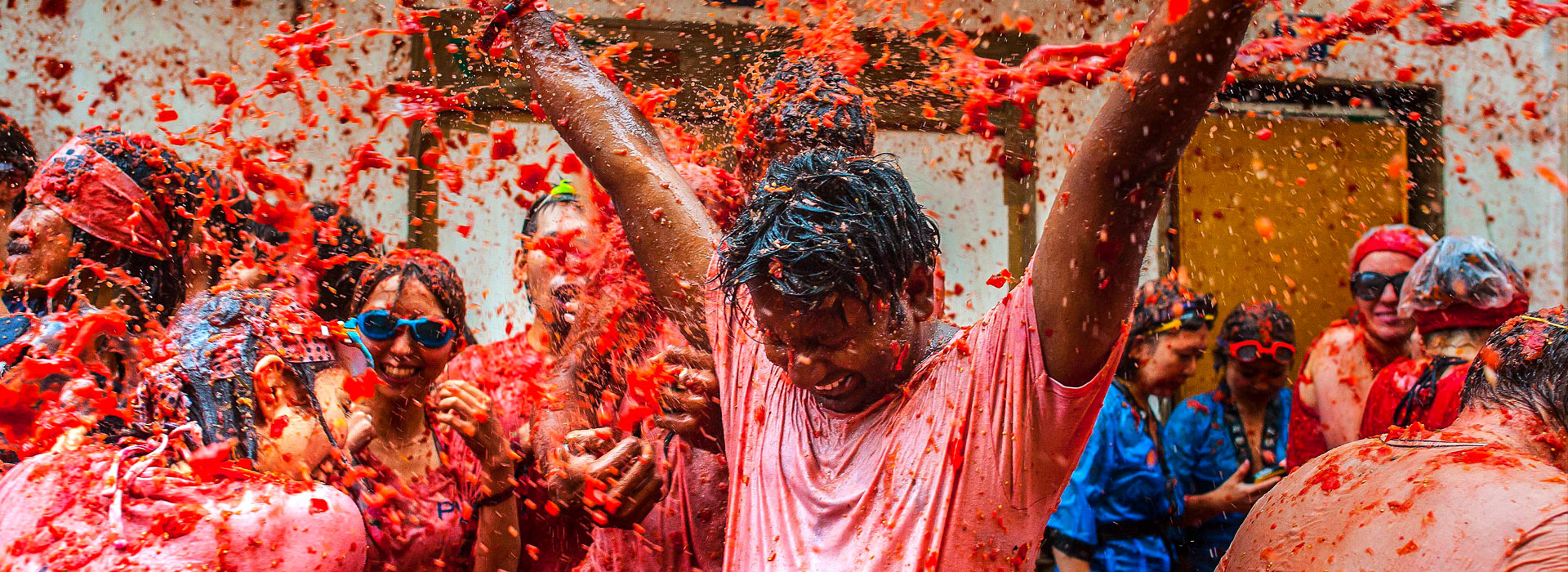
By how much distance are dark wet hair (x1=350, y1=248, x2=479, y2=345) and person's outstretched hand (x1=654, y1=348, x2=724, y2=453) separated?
3.78ft

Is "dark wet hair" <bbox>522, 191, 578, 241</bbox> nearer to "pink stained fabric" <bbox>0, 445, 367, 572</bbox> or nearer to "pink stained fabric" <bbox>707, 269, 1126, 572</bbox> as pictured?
"pink stained fabric" <bbox>0, 445, 367, 572</bbox>

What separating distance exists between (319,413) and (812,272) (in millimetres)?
1508

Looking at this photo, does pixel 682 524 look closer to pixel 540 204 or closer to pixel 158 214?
pixel 540 204

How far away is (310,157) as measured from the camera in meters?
5.80

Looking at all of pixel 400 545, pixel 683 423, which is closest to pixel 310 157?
pixel 400 545

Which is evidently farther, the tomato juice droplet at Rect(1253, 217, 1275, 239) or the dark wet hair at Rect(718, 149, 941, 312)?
the tomato juice droplet at Rect(1253, 217, 1275, 239)

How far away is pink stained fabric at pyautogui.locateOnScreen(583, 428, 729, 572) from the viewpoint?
2.99 metres

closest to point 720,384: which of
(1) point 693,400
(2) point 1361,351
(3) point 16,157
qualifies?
(1) point 693,400

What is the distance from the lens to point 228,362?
2.46 meters

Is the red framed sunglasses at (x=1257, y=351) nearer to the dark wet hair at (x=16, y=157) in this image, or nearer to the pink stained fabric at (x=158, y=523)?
the pink stained fabric at (x=158, y=523)

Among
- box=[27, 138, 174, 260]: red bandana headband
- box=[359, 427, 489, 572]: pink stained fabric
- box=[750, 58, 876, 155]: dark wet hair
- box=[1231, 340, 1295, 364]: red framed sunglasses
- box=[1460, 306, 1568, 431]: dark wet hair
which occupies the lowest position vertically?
box=[359, 427, 489, 572]: pink stained fabric

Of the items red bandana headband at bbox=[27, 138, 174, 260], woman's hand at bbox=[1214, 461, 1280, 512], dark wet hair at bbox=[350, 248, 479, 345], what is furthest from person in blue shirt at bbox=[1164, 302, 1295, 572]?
red bandana headband at bbox=[27, 138, 174, 260]

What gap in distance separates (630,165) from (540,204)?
1757 mm

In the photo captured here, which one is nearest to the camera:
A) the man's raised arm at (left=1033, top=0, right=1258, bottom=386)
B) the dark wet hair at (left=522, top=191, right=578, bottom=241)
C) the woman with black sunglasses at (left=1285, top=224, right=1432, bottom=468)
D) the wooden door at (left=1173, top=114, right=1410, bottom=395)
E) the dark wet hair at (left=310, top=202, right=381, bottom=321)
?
the man's raised arm at (left=1033, top=0, right=1258, bottom=386)
